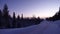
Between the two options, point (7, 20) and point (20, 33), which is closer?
point (20, 33)

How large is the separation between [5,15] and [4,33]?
20.4 m

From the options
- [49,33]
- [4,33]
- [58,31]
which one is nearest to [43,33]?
[49,33]

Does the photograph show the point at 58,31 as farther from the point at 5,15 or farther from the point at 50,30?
the point at 5,15

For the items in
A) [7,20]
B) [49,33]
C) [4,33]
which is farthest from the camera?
[7,20]

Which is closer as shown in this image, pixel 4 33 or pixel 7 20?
pixel 4 33

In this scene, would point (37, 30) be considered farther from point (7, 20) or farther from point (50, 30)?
point (7, 20)

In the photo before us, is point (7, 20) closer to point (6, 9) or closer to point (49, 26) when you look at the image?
point (6, 9)

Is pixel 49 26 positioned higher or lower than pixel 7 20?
higher

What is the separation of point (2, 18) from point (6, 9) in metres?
1.84

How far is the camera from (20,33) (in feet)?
7.34

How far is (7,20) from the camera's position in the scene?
21969 mm

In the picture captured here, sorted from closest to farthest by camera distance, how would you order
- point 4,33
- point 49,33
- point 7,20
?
point 49,33
point 4,33
point 7,20

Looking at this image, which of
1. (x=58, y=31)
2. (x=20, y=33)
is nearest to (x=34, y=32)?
(x=20, y=33)

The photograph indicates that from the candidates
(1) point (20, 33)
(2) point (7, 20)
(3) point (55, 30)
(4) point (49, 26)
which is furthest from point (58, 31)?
(2) point (7, 20)
